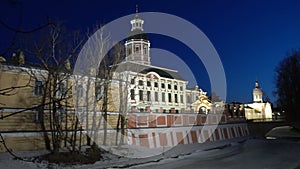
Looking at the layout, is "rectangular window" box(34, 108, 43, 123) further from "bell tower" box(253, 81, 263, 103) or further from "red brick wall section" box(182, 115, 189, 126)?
"bell tower" box(253, 81, 263, 103)

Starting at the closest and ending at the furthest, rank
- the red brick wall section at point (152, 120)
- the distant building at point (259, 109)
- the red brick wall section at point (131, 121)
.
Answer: the red brick wall section at point (131, 121) < the red brick wall section at point (152, 120) < the distant building at point (259, 109)

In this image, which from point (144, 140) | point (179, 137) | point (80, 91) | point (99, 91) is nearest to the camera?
point (80, 91)

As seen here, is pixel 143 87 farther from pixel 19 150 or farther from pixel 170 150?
pixel 19 150

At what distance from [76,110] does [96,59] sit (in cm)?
477

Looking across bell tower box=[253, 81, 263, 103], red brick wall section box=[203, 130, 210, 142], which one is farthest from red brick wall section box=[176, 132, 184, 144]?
bell tower box=[253, 81, 263, 103]

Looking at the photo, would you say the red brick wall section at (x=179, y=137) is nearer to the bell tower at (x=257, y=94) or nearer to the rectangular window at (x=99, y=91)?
the rectangular window at (x=99, y=91)

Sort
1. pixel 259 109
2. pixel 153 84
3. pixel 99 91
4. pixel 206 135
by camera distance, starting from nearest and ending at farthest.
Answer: pixel 99 91 → pixel 206 135 → pixel 153 84 → pixel 259 109

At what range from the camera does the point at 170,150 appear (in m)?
27.0

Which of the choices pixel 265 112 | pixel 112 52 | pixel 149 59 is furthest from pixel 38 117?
pixel 265 112

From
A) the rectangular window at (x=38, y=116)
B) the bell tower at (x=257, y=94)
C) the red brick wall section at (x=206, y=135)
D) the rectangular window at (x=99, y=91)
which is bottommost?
the red brick wall section at (x=206, y=135)

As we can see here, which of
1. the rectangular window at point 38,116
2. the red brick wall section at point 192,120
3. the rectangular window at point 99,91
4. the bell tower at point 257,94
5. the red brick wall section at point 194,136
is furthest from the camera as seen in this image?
the bell tower at point 257,94

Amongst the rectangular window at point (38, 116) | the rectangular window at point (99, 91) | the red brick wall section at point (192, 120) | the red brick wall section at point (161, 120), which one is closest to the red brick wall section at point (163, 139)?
the red brick wall section at point (161, 120)

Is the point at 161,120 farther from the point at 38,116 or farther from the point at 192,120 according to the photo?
the point at 38,116

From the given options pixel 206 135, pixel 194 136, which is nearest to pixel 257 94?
pixel 206 135
